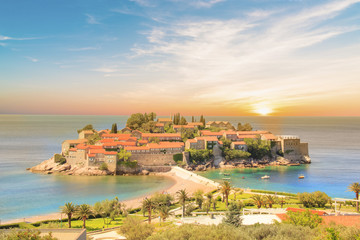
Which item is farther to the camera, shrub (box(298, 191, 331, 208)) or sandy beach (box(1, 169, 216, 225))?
shrub (box(298, 191, 331, 208))

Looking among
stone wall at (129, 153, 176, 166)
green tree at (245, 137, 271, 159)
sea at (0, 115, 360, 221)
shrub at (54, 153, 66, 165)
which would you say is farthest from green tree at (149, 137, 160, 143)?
green tree at (245, 137, 271, 159)

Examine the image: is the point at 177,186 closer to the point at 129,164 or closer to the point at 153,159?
the point at 153,159

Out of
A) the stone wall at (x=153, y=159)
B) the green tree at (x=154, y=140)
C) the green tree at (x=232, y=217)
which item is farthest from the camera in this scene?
the green tree at (x=154, y=140)

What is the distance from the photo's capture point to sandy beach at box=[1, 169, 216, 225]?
3377cm

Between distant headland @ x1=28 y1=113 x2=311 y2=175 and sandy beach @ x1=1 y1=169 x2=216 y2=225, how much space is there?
5.49 metres

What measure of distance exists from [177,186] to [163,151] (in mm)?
15950

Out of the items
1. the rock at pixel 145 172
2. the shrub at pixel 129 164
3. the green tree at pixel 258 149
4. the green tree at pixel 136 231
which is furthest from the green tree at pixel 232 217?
the green tree at pixel 258 149

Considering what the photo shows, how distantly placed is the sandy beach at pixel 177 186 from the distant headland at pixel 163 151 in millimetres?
5488

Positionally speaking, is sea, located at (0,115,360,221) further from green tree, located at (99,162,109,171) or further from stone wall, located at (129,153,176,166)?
stone wall, located at (129,153,176,166)

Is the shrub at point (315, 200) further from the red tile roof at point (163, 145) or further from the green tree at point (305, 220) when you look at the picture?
the red tile roof at point (163, 145)

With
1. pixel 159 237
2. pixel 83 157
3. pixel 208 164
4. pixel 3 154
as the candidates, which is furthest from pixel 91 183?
pixel 3 154

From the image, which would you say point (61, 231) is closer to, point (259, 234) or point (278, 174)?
point (259, 234)

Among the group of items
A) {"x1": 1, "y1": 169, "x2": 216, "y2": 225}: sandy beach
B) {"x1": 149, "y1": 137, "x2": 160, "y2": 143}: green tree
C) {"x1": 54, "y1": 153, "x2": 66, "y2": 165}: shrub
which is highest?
{"x1": 149, "y1": 137, "x2": 160, "y2": 143}: green tree

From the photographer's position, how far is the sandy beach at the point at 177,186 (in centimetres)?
3377
